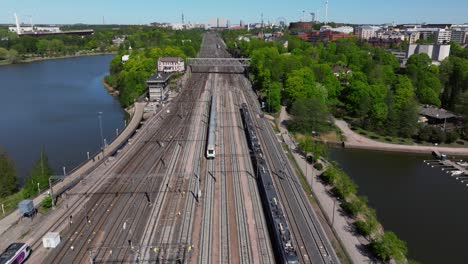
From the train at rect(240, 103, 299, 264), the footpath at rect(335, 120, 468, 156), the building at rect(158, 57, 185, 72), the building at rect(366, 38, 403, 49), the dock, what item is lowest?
the dock

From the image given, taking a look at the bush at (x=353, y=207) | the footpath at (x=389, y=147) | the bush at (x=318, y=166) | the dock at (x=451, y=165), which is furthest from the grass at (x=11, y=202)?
the dock at (x=451, y=165)

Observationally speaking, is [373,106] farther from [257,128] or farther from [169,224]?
[169,224]

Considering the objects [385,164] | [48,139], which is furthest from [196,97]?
[385,164]

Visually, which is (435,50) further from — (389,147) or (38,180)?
(38,180)

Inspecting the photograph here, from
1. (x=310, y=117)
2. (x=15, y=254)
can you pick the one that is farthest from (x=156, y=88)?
(x=15, y=254)

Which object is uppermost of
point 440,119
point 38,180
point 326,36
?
point 326,36

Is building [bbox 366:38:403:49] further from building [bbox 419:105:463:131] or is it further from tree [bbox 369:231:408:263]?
tree [bbox 369:231:408:263]

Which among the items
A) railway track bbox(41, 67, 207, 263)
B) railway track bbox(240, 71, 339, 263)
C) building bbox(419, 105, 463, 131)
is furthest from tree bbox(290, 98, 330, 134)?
railway track bbox(41, 67, 207, 263)
